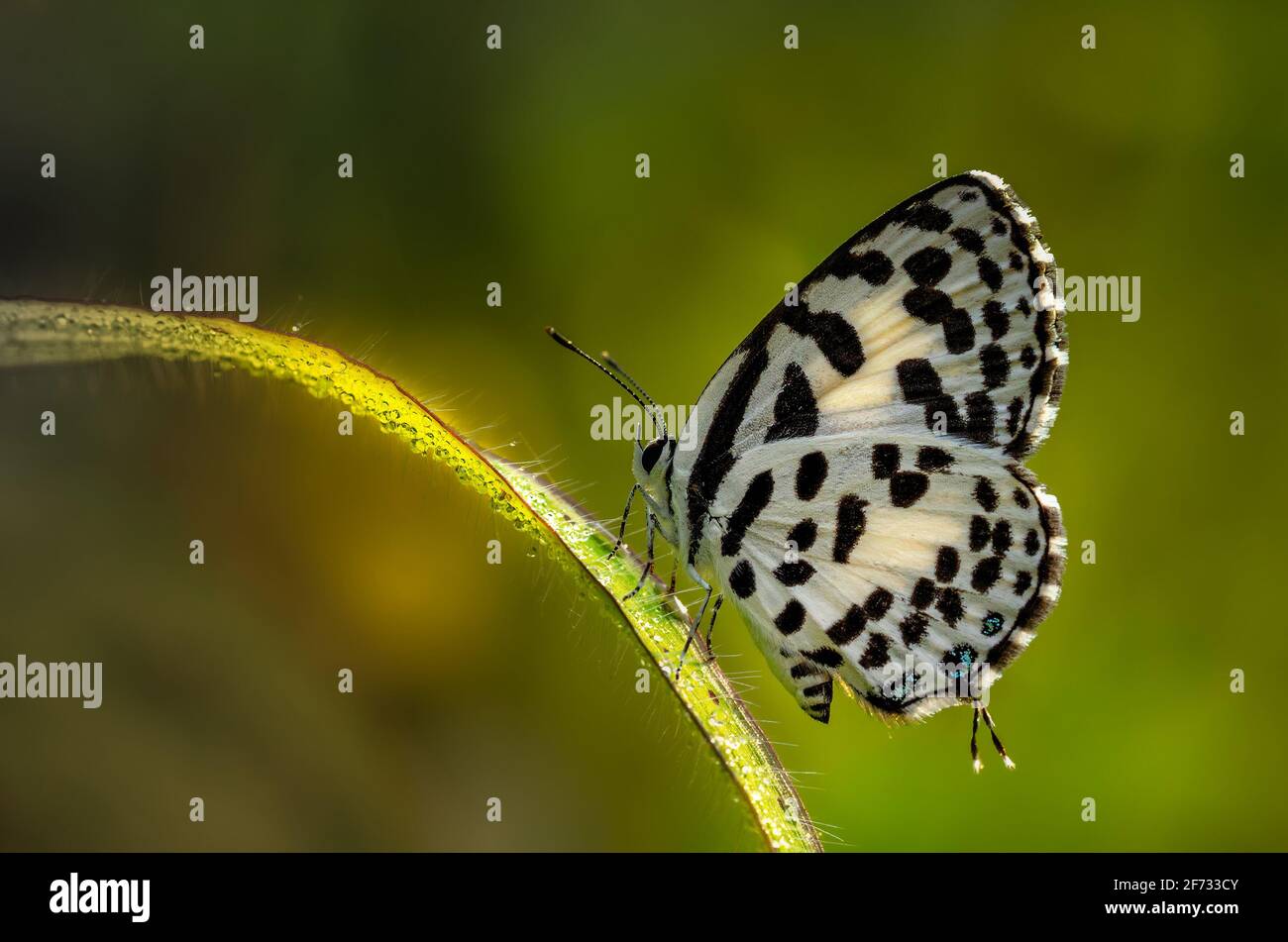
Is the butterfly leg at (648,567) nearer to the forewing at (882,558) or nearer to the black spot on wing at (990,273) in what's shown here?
the forewing at (882,558)

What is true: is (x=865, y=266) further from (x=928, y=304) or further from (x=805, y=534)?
(x=805, y=534)

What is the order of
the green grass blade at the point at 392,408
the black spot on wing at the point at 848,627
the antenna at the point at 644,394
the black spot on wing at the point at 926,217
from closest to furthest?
the green grass blade at the point at 392,408
the black spot on wing at the point at 926,217
the black spot on wing at the point at 848,627
the antenna at the point at 644,394

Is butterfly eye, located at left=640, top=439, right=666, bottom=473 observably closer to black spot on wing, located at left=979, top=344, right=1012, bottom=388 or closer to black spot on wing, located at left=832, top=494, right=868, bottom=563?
black spot on wing, located at left=832, top=494, right=868, bottom=563

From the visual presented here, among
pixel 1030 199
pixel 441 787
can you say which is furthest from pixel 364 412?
pixel 1030 199

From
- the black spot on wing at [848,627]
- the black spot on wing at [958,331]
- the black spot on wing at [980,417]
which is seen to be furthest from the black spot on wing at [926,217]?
the black spot on wing at [848,627]

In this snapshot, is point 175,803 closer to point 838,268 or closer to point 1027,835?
point 838,268

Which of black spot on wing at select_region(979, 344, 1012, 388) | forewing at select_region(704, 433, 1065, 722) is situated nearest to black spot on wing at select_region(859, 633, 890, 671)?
forewing at select_region(704, 433, 1065, 722)
